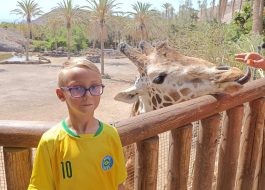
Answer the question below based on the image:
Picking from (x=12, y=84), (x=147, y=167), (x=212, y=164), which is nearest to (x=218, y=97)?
(x=212, y=164)

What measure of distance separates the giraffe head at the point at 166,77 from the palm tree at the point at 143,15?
34.6 meters

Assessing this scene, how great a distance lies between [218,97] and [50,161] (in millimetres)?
1090

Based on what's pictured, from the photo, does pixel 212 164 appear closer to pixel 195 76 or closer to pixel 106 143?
pixel 195 76

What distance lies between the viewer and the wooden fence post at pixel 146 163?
5.70 ft

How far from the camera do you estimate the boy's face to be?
141cm

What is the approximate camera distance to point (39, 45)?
5050cm

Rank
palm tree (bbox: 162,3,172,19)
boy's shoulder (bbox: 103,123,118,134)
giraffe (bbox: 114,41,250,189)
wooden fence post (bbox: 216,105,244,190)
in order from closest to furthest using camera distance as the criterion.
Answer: boy's shoulder (bbox: 103,123,118,134) < wooden fence post (bbox: 216,105,244,190) < giraffe (bbox: 114,41,250,189) < palm tree (bbox: 162,3,172,19)

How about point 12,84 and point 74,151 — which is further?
point 12,84

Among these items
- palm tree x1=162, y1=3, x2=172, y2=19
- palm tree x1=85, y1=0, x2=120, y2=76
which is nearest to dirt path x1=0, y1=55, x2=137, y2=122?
palm tree x1=85, y1=0, x2=120, y2=76

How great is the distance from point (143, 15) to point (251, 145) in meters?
35.5

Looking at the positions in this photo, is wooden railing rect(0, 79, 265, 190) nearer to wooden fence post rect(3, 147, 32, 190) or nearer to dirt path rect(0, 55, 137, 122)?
wooden fence post rect(3, 147, 32, 190)

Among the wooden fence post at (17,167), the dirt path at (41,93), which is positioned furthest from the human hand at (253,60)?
the dirt path at (41,93)

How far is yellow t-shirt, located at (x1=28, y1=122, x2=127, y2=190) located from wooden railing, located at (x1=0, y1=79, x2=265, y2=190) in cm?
10

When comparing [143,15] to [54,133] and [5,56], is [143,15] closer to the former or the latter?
[5,56]
